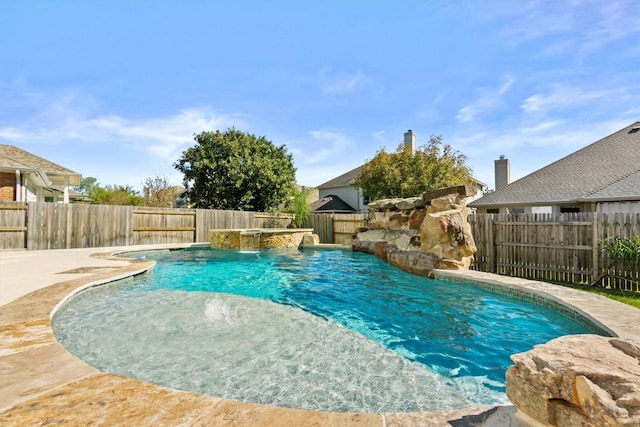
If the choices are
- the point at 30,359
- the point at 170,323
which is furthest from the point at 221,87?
the point at 30,359

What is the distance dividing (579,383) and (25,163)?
20423 mm

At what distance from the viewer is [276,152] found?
2311cm

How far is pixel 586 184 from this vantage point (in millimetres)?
12523

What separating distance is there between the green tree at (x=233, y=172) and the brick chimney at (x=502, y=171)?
15.0 meters

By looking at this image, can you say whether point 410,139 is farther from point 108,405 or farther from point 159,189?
point 108,405

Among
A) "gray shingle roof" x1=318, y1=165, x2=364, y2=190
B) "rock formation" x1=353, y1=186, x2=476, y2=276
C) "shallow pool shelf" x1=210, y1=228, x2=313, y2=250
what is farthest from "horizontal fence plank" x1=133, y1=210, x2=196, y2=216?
"gray shingle roof" x1=318, y1=165, x2=364, y2=190

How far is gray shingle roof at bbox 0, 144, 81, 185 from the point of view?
539 inches

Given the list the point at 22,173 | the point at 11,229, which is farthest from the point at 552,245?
the point at 22,173

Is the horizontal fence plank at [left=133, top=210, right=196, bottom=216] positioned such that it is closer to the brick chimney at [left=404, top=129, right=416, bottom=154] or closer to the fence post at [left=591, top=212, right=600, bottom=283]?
the fence post at [left=591, top=212, right=600, bottom=283]

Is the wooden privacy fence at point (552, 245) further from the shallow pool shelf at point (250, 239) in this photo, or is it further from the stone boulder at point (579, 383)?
the shallow pool shelf at point (250, 239)

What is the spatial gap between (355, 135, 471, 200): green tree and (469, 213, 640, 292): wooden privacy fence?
13.0 meters

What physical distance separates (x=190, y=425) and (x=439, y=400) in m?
1.96

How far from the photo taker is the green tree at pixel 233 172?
21.2m

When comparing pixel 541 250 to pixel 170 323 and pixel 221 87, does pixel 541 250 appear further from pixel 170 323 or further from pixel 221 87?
pixel 221 87
